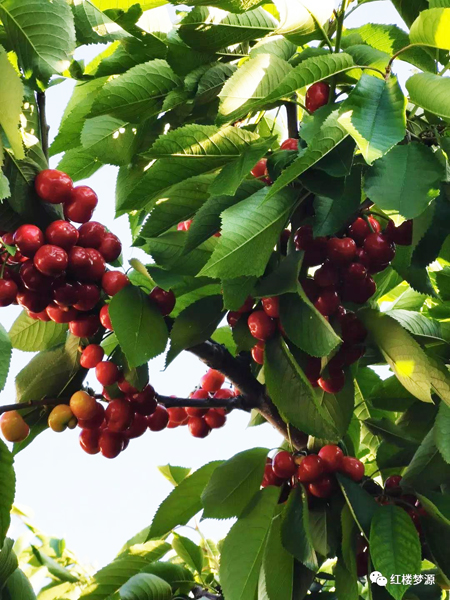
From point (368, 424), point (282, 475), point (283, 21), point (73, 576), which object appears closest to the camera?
point (283, 21)

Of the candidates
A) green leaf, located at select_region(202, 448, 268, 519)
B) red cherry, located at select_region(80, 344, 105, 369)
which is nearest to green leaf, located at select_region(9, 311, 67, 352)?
red cherry, located at select_region(80, 344, 105, 369)

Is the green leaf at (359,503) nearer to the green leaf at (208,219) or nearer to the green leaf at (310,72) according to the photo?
the green leaf at (208,219)

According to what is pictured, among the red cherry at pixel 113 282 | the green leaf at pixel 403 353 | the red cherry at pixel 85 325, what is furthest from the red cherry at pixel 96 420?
the green leaf at pixel 403 353

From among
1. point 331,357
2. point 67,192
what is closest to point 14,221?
point 67,192

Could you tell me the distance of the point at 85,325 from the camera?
1.19m

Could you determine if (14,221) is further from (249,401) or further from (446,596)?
(446,596)

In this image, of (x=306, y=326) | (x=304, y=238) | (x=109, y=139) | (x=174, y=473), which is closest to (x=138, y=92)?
(x=109, y=139)

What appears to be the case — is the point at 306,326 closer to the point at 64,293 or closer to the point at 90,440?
the point at 64,293

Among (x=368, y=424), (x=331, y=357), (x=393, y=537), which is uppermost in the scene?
(x=331, y=357)

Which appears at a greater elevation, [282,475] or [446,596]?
[282,475]

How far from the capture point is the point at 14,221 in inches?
43.7

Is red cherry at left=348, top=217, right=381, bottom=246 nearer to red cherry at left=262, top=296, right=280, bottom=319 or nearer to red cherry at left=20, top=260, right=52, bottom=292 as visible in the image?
red cherry at left=262, top=296, right=280, bottom=319

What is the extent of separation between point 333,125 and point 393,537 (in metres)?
0.58

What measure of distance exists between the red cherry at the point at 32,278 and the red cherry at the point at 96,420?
0.82 feet
